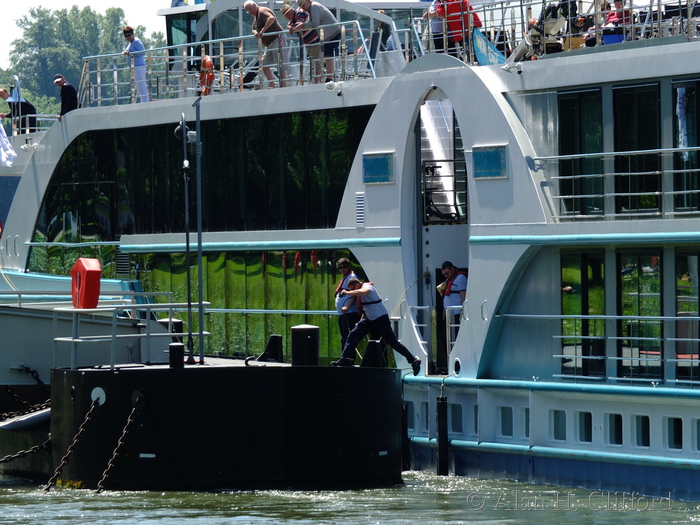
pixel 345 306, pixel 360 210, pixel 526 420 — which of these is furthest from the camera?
pixel 360 210

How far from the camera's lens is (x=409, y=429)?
18953 mm

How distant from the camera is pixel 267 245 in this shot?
20.9 metres

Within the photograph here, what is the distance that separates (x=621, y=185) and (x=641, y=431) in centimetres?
278

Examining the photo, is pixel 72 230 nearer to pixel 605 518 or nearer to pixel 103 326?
pixel 103 326

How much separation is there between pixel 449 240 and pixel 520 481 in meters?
3.38

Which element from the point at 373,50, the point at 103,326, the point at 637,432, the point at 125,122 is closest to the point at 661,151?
the point at 637,432

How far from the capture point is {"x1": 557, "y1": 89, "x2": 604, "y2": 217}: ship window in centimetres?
1755

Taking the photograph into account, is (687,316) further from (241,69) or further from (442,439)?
(241,69)

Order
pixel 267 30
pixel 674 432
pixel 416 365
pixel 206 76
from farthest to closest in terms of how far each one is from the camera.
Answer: pixel 206 76 → pixel 267 30 → pixel 416 365 → pixel 674 432

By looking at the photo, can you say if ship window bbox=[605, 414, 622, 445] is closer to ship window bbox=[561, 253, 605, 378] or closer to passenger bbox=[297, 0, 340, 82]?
ship window bbox=[561, 253, 605, 378]

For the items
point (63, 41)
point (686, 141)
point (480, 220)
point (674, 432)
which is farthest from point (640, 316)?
point (63, 41)

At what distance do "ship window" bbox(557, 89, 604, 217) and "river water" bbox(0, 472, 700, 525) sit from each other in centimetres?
324

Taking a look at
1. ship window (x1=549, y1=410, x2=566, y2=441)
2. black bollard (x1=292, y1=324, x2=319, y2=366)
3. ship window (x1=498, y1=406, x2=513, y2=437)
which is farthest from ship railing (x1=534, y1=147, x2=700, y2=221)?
black bollard (x1=292, y1=324, x2=319, y2=366)

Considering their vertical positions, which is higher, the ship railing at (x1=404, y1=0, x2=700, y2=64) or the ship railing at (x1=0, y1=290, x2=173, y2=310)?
the ship railing at (x1=404, y1=0, x2=700, y2=64)
